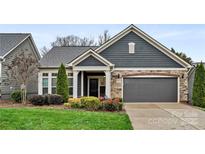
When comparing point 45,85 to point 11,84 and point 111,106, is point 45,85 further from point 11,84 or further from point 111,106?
point 111,106

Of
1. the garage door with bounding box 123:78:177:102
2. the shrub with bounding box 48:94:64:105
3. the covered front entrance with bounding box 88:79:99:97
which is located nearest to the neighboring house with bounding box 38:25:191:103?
the garage door with bounding box 123:78:177:102

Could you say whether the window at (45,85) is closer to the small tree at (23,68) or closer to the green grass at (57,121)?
the small tree at (23,68)

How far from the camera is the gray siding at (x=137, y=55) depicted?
860 inches

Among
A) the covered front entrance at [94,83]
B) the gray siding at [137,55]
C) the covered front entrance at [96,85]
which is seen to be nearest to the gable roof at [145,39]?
the gray siding at [137,55]

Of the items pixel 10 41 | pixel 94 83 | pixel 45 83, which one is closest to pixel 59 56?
pixel 45 83

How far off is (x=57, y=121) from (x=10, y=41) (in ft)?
46.0

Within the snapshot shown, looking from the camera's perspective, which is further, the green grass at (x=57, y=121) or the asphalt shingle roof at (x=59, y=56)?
the asphalt shingle roof at (x=59, y=56)

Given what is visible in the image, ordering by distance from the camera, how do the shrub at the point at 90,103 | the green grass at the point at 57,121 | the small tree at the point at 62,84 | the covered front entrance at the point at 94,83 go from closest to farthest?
1. the green grass at the point at 57,121
2. the shrub at the point at 90,103
3. the small tree at the point at 62,84
4. the covered front entrance at the point at 94,83

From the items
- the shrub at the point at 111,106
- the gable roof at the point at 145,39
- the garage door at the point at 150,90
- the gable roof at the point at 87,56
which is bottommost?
the shrub at the point at 111,106

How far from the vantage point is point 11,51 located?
73.6 ft

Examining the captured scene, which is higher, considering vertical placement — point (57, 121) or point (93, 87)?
point (93, 87)
